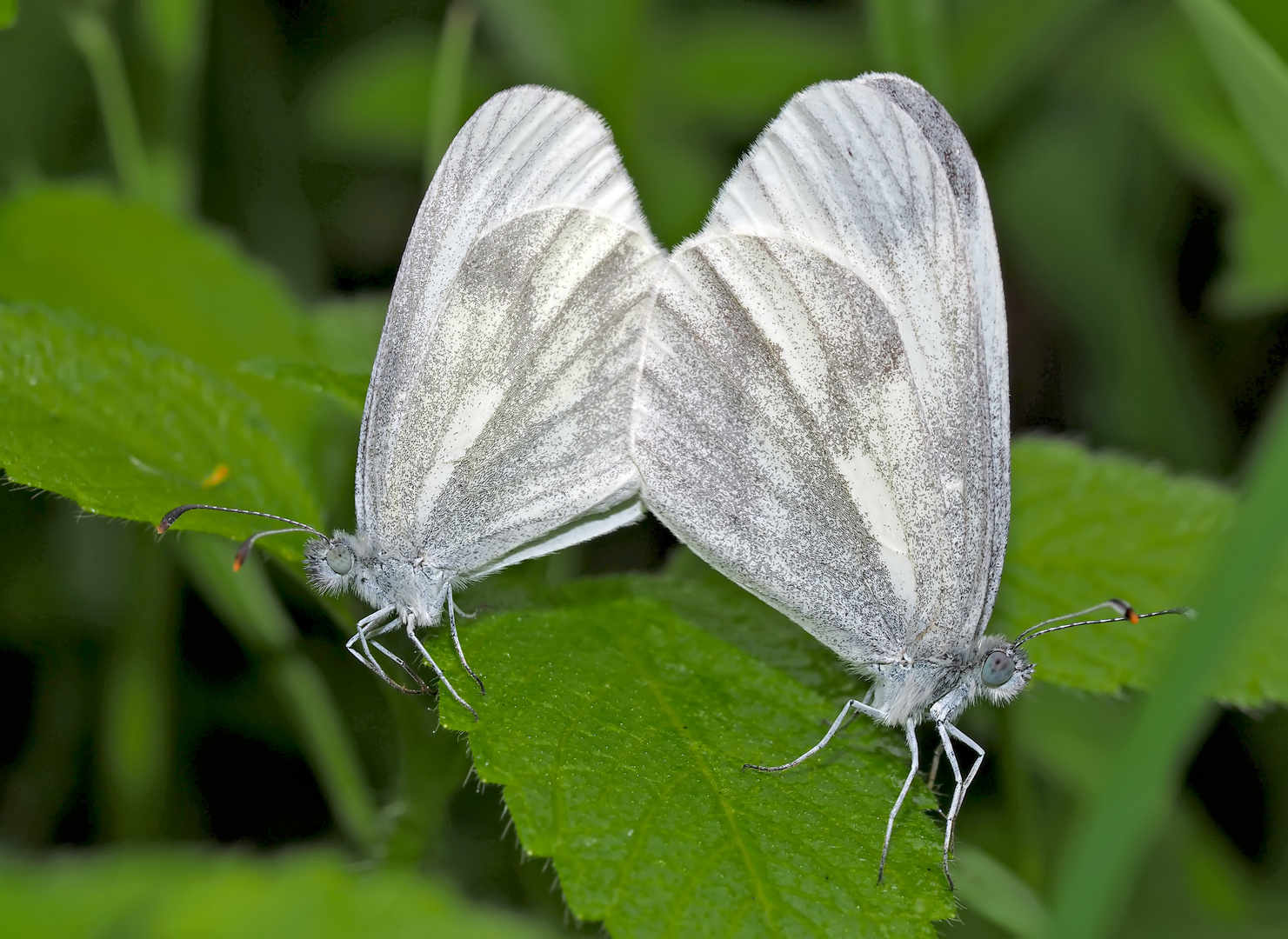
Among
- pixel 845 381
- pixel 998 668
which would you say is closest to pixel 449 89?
pixel 845 381

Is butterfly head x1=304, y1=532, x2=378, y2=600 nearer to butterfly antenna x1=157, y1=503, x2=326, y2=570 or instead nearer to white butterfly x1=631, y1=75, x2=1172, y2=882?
butterfly antenna x1=157, y1=503, x2=326, y2=570

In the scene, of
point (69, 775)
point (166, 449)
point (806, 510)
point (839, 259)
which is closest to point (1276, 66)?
point (839, 259)

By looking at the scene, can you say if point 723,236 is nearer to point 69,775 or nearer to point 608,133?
point 608,133

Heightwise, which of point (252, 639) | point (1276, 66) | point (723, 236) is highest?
point (1276, 66)

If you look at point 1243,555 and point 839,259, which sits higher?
point 1243,555

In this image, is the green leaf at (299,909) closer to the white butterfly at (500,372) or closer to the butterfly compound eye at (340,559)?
the white butterfly at (500,372)

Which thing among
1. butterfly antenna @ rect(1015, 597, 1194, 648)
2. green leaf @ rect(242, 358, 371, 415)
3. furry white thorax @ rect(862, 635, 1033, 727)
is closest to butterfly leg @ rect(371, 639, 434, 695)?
green leaf @ rect(242, 358, 371, 415)

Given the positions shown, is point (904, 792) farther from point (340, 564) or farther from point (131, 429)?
point (131, 429)

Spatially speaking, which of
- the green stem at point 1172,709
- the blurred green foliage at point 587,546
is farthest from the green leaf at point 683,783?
the green stem at point 1172,709
